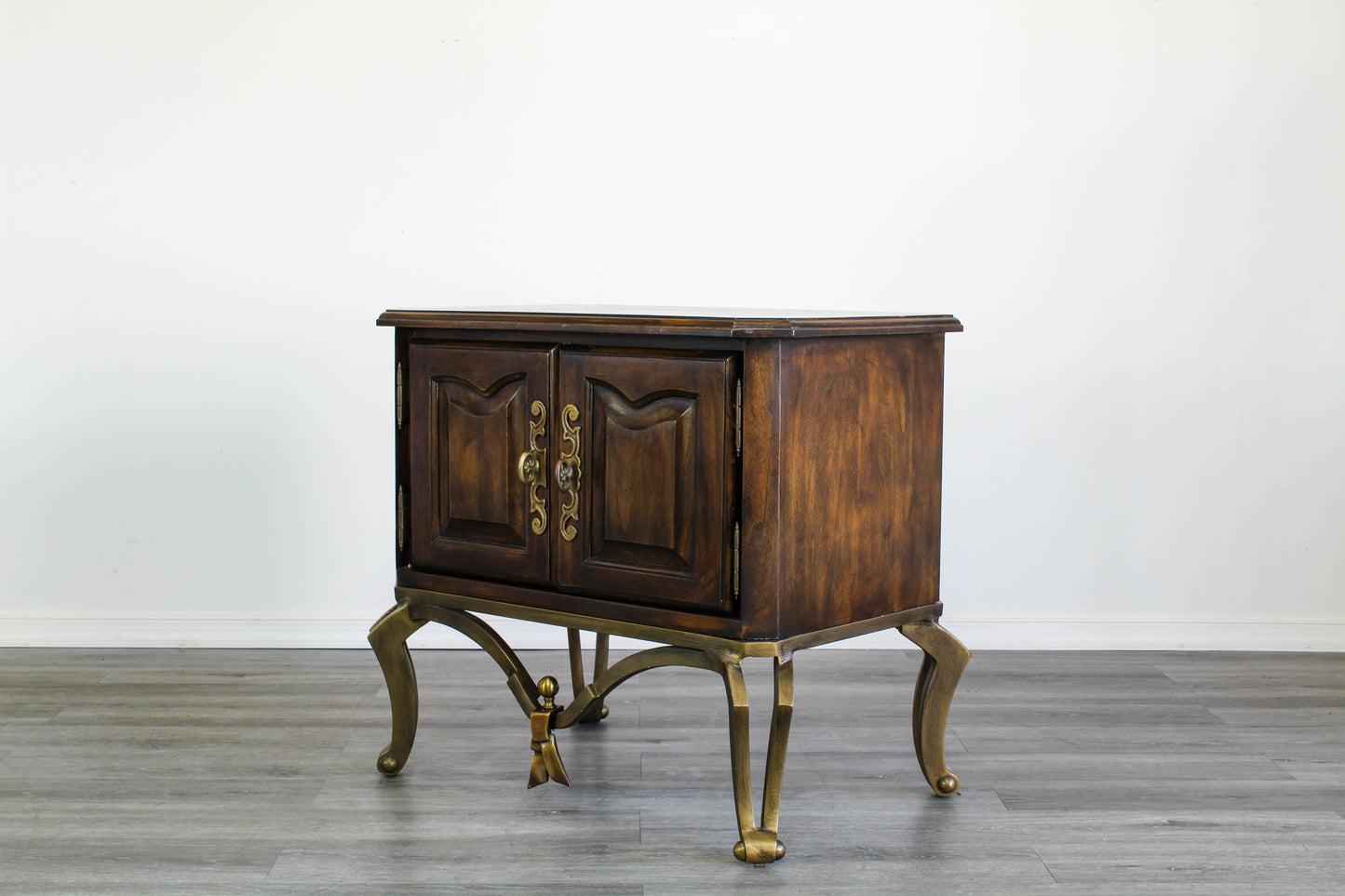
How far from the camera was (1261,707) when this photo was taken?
2758mm

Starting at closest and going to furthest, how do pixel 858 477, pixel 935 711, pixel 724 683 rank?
pixel 858 477, pixel 724 683, pixel 935 711

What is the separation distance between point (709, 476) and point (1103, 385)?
170cm

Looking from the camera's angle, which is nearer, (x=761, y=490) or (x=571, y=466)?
(x=761, y=490)

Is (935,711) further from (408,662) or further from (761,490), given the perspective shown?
(408,662)

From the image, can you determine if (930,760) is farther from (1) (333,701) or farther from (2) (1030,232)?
(2) (1030,232)

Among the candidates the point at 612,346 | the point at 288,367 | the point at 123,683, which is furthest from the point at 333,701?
the point at 612,346

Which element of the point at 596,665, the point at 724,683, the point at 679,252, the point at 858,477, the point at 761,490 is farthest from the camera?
the point at 679,252

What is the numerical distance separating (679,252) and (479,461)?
1.24m

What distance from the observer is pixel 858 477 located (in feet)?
6.43

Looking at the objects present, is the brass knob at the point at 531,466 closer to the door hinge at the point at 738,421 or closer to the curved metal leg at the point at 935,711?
the door hinge at the point at 738,421

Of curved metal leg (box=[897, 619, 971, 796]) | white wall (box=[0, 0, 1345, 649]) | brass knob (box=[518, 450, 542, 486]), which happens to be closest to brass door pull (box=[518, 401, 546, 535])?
brass knob (box=[518, 450, 542, 486])

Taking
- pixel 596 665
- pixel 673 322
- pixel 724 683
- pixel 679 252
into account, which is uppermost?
pixel 679 252

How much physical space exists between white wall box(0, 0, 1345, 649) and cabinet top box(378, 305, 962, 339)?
3.55 ft

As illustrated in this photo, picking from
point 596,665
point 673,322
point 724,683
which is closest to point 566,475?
point 673,322
